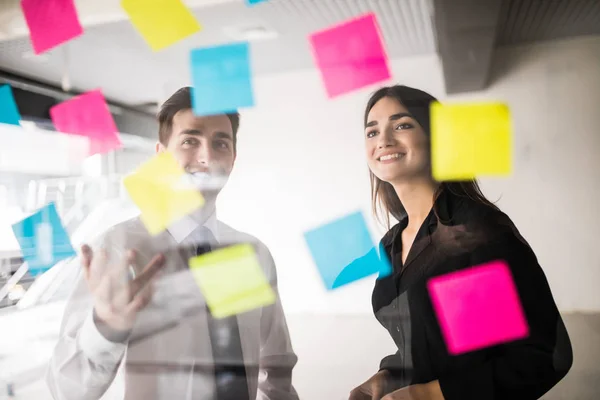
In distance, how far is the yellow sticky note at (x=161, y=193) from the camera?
1.25 metres

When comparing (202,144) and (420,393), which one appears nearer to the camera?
(420,393)

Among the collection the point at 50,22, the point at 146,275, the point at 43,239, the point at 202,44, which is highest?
the point at 50,22

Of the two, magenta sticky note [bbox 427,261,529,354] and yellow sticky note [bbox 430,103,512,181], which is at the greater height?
yellow sticky note [bbox 430,103,512,181]

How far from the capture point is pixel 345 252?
1102mm

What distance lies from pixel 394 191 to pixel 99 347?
0.84m

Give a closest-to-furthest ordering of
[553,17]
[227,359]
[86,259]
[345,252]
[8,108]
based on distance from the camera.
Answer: [553,17]
[345,252]
[227,359]
[86,259]
[8,108]

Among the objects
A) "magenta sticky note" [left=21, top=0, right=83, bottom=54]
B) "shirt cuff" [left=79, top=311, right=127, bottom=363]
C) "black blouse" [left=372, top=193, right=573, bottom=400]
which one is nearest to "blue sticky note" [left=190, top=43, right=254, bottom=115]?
"magenta sticky note" [left=21, top=0, right=83, bottom=54]

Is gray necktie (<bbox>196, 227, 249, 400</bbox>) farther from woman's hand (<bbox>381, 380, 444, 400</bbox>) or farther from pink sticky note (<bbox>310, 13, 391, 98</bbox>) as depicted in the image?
pink sticky note (<bbox>310, 13, 391, 98</bbox>)

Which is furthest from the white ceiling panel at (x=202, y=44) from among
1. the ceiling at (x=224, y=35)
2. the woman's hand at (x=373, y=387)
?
the woman's hand at (x=373, y=387)

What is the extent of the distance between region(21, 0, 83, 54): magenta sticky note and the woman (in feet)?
2.94

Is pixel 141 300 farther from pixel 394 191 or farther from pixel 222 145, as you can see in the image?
pixel 394 191

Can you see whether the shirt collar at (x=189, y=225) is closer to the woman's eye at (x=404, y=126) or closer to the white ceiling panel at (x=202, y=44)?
the white ceiling panel at (x=202, y=44)

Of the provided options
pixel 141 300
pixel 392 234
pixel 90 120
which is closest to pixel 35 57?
pixel 90 120

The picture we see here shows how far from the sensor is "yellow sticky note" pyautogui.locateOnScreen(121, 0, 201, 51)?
1.22 metres
